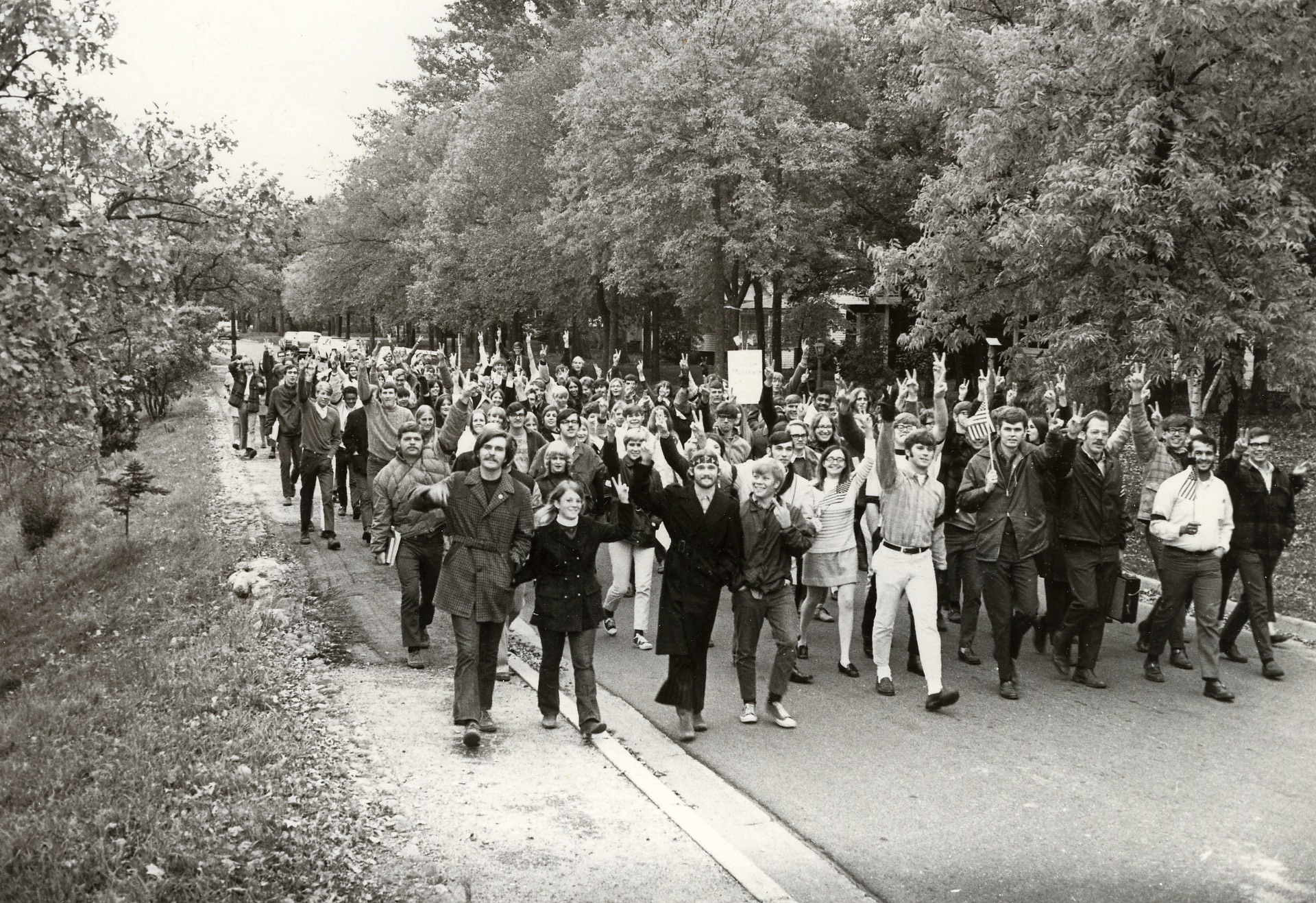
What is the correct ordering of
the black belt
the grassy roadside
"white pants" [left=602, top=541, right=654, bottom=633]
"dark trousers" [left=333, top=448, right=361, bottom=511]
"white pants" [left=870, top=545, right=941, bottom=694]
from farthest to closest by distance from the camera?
"dark trousers" [left=333, top=448, right=361, bottom=511]
"white pants" [left=602, top=541, right=654, bottom=633]
the black belt
"white pants" [left=870, top=545, right=941, bottom=694]
the grassy roadside

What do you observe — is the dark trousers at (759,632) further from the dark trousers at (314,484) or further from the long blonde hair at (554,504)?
the dark trousers at (314,484)

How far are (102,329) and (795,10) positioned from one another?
18028mm

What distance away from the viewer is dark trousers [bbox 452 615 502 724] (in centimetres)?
703

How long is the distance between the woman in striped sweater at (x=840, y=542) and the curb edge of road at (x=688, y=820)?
7.03 feet

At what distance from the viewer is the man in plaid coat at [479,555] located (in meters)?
7.03

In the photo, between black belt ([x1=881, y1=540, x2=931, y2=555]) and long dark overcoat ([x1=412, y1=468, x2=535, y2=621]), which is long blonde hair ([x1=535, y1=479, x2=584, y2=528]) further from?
black belt ([x1=881, y1=540, x2=931, y2=555])

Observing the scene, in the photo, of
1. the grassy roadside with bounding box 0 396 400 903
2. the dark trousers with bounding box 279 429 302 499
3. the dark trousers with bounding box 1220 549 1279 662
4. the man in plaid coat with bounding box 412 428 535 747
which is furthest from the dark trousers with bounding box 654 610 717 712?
the dark trousers with bounding box 279 429 302 499

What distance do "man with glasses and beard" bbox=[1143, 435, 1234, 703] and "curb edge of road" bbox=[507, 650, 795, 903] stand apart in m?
4.27

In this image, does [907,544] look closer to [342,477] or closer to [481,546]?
[481,546]

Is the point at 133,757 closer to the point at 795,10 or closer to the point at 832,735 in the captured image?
the point at 832,735

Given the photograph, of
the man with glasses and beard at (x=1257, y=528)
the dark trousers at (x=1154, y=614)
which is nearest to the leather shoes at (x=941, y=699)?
the dark trousers at (x=1154, y=614)

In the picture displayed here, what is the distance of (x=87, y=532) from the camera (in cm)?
1777

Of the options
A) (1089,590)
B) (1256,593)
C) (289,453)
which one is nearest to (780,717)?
(1089,590)

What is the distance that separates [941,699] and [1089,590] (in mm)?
1548
